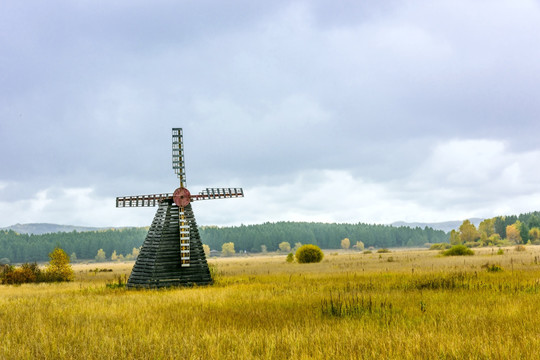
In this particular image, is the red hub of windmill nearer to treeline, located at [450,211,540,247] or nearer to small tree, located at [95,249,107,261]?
treeline, located at [450,211,540,247]

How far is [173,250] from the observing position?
26938 millimetres

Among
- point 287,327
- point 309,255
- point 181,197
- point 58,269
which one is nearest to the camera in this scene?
point 287,327

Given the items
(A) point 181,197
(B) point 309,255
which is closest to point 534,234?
(B) point 309,255

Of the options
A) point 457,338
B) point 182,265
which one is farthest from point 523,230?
point 457,338

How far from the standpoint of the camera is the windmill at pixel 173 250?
26484 millimetres

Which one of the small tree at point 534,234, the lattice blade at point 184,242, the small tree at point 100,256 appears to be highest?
the lattice blade at point 184,242

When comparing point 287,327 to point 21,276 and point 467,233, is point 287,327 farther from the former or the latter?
point 467,233

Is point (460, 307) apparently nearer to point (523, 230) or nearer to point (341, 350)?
point (341, 350)

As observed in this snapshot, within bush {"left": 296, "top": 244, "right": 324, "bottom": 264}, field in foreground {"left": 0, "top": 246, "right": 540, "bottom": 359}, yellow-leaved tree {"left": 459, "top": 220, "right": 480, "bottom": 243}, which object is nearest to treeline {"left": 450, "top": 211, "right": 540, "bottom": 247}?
yellow-leaved tree {"left": 459, "top": 220, "right": 480, "bottom": 243}

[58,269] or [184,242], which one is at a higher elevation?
[184,242]

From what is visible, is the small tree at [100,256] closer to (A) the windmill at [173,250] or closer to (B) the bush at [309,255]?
(B) the bush at [309,255]

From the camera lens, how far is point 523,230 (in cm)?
15088

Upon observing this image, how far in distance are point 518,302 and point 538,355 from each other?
700 cm

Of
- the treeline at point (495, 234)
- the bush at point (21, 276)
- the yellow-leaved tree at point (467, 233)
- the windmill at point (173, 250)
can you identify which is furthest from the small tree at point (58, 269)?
the yellow-leaved tree at point (467, 233)
